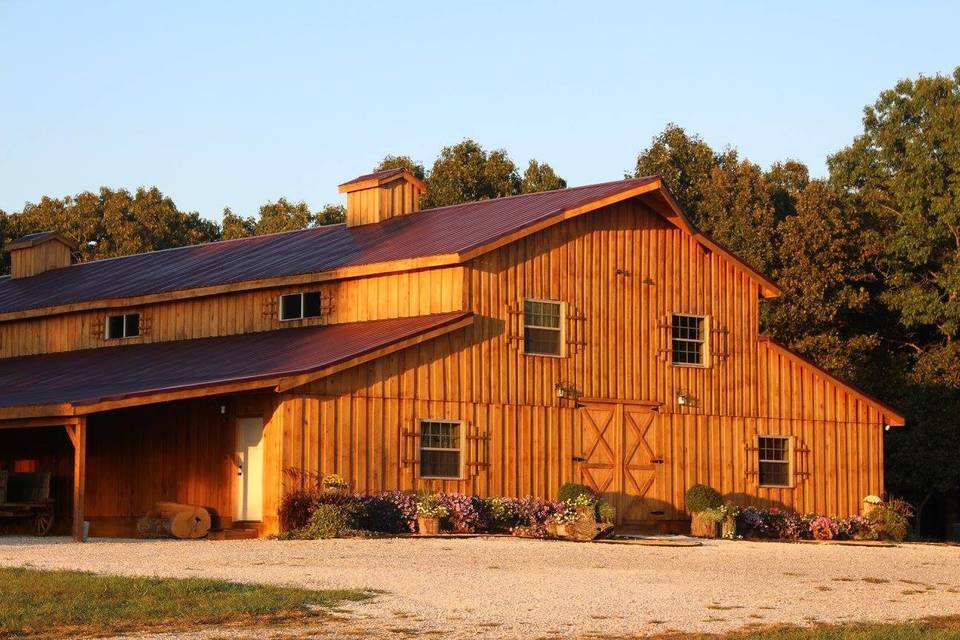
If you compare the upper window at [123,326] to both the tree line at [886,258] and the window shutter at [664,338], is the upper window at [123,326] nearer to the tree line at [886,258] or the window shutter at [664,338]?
the window shutter at [664,338]

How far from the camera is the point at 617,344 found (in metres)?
33.7

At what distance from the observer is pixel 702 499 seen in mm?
33188

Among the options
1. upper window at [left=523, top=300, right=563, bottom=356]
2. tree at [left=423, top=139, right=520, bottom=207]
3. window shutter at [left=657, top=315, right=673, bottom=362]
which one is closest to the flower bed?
window shutter at [left=657, top=315, right=673, bottom=362]

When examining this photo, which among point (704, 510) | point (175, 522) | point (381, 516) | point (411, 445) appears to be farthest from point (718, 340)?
point (175, 522)

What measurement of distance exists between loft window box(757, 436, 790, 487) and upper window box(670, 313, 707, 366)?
238 cm

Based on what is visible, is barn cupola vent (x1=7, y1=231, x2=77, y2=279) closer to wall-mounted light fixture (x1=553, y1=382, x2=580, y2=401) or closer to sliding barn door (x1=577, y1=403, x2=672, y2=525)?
wall-mounted light fixture (x1=553, y1=382, x2=580, y2=401)

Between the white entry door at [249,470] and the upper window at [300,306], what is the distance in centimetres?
508

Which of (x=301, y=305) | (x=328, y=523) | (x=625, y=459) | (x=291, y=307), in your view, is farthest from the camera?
(x=291, y=307)

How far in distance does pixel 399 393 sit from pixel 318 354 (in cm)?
166

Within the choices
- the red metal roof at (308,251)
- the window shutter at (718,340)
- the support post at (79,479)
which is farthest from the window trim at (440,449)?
the window shutter at (718,340)

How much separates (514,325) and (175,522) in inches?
303

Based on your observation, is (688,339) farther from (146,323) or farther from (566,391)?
(146,323)

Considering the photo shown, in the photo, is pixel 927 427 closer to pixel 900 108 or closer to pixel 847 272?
pixel 847 272

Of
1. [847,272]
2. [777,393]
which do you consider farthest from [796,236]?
[777,393]
